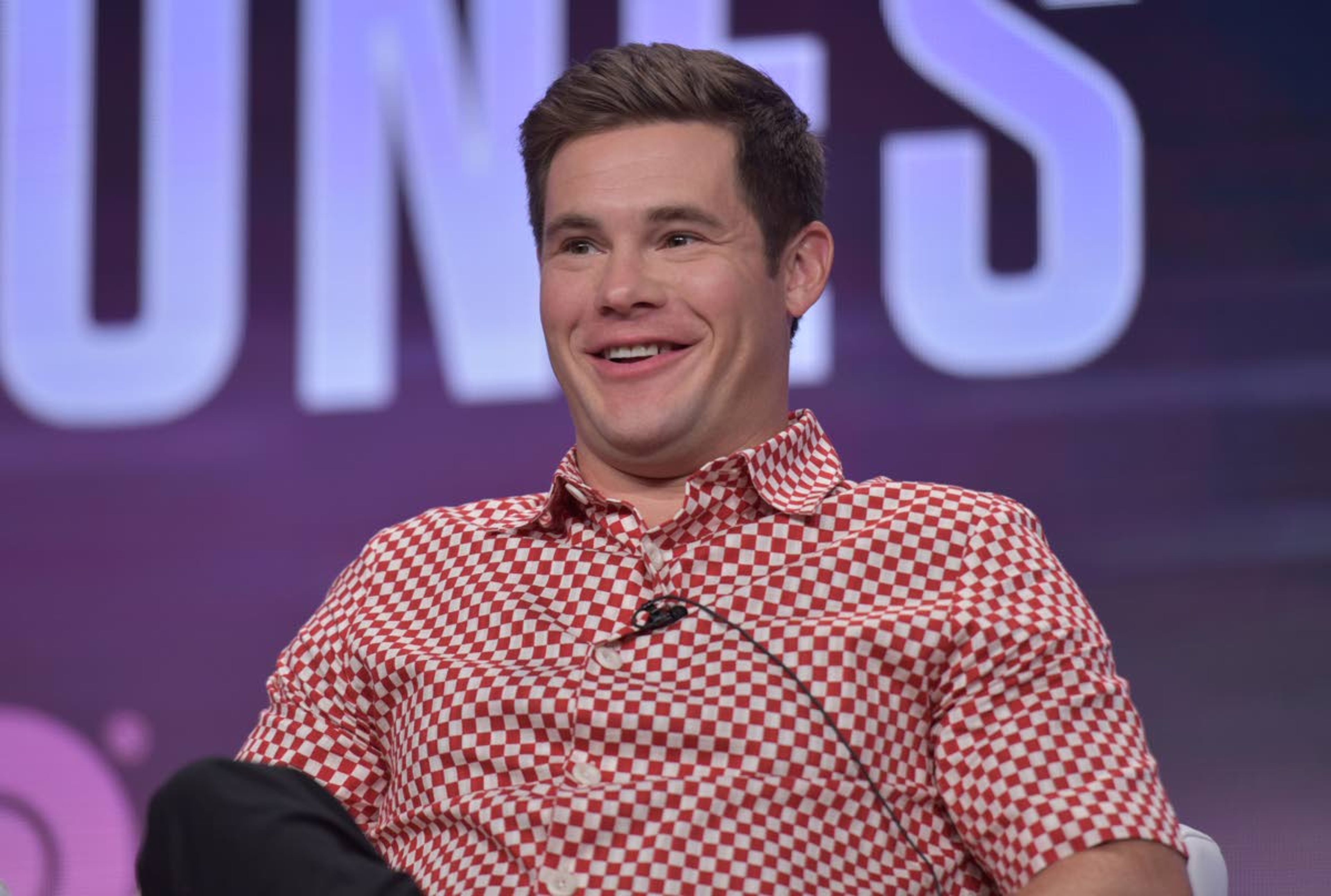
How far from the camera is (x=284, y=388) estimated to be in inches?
115

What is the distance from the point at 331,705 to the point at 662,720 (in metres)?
0.36


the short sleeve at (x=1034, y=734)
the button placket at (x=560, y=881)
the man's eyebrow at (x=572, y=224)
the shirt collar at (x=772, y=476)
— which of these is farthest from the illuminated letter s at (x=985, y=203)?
the button placket at (x=560, y=881)

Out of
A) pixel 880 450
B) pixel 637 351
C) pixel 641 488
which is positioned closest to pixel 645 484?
pixel 641 488

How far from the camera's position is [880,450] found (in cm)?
269

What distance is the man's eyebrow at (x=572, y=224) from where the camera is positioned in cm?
178

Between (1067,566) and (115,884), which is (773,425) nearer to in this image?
(1067,566)

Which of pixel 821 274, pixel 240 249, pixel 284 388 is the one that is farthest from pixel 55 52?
pixel 821 274

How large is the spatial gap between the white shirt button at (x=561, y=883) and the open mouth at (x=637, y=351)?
52 centimetres

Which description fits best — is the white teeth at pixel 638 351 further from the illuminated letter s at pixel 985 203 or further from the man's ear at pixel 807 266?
the illuminated letter s at pixel 985 203

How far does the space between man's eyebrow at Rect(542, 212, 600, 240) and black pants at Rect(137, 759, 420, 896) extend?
656 millimetres

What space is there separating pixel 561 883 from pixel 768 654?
10.4 inches

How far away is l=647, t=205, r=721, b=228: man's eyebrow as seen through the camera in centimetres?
176

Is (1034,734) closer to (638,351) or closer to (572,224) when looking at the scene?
(638,351)

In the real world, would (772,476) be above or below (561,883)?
above
